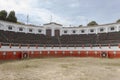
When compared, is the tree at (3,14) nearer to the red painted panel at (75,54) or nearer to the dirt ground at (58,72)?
the red painted panel at (75,54)

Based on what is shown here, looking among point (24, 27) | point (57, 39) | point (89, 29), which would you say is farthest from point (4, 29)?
point (89, 29)

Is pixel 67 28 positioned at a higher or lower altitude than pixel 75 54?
higher

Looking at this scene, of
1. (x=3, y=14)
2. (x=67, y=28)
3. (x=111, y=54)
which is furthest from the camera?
(x=3, y=14)

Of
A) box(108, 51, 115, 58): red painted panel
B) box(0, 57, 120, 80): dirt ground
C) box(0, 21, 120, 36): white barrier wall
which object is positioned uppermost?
box(0, 21, 120, 36): white barrier wall

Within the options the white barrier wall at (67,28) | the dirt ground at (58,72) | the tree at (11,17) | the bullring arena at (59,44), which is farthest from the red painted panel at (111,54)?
the tree at (11,17)

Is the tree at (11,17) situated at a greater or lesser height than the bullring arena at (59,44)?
greater

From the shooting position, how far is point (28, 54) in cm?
3569

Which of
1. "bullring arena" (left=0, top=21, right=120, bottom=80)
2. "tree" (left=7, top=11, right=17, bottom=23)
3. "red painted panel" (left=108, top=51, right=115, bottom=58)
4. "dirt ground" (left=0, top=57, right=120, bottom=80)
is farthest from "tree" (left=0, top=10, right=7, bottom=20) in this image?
"dirt ground" (left=0, top=57, right=120, bottom=80)

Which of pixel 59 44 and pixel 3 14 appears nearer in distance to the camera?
pixel 59 44

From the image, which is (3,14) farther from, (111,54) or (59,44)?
(111,54)

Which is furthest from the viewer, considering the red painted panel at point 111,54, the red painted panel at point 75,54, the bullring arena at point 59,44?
the red painted panel at point 75,54

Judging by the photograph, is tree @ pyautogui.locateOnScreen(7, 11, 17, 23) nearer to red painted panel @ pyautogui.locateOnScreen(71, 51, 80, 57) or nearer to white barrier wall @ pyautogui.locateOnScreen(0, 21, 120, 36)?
white barrier wall @ pyautogui.locateOnScreen(0, 21, 120, 36)

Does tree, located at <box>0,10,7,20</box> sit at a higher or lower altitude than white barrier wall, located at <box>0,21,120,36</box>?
higher

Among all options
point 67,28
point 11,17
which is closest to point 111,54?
point 67,28
